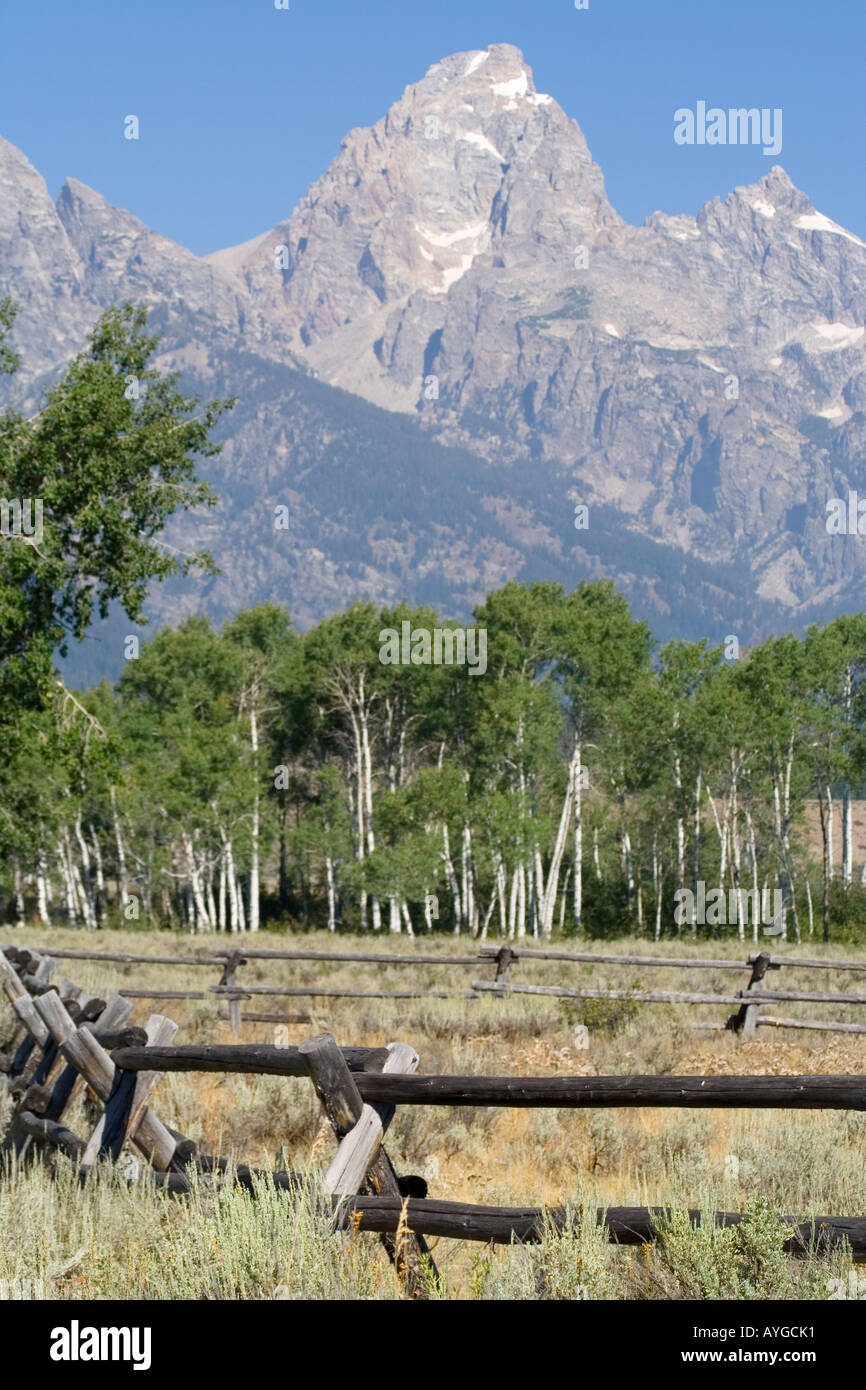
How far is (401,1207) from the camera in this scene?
15.3 ft

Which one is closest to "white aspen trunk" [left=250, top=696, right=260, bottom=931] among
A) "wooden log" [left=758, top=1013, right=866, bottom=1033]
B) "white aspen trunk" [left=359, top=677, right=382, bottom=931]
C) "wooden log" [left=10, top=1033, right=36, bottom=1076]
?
"white aspen trunk" [left=359, top=677, right=382, bottom=931]

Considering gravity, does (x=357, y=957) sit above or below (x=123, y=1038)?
below

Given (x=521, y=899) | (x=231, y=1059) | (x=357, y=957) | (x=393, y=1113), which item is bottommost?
(x=521, y=899)

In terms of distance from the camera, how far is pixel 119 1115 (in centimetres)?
632

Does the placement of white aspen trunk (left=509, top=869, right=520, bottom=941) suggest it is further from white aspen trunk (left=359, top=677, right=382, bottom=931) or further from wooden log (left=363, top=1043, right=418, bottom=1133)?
wooden log (left=363, top=1043, right=418, bottom=1133)

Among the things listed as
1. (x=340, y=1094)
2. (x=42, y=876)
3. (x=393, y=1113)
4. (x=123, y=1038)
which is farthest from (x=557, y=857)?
(x=340, y=1094)

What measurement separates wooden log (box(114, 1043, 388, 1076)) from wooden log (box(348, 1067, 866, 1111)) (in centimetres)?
26

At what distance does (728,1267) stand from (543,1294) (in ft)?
2.15

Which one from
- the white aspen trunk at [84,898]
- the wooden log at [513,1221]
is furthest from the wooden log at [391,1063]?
the white aspen trunk at [84,898]

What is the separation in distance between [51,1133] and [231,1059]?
2302 mm

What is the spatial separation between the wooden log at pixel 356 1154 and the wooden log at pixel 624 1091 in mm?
96

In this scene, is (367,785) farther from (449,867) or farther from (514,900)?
(514,900)

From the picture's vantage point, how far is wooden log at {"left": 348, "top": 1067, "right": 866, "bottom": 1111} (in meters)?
4.45
